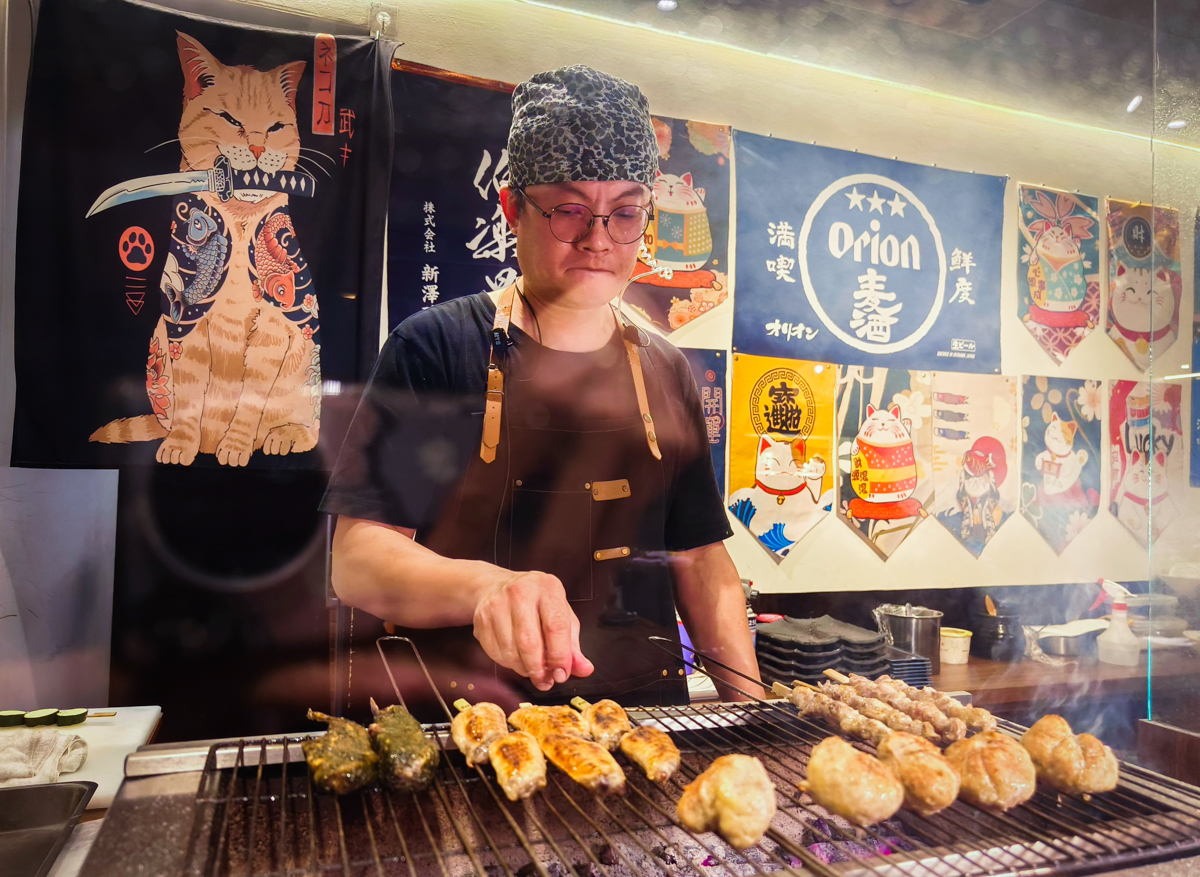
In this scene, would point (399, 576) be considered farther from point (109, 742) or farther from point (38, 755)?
point (38, 755)

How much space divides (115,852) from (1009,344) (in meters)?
3.99

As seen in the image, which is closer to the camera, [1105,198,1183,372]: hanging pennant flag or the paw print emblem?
the paw print emblem

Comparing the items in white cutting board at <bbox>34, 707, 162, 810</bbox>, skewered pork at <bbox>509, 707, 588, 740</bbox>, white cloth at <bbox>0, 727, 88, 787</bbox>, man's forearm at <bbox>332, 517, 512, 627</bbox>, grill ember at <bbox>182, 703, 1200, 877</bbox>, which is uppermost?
man's forearm at <bbox>332, 517, 512, 627</bbox>

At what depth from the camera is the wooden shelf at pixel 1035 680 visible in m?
3.17

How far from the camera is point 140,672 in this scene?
8.16 feet

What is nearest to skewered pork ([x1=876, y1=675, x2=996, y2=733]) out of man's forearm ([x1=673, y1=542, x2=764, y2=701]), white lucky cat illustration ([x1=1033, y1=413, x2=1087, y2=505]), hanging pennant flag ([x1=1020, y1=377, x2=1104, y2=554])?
man's forearm ([x1=673, y1=542, x2=764, y2=701])

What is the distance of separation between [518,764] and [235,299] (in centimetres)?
193

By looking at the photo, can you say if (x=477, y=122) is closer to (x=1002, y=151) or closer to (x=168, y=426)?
(x=168, y=426)

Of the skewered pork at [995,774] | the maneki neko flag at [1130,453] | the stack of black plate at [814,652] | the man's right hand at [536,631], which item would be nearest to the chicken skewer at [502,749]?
the man's right hand at [536,631]

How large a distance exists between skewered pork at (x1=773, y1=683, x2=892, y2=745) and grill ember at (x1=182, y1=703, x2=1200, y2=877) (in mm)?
190

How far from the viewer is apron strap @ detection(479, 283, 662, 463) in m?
2.50

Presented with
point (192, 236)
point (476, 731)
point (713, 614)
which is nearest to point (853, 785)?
point (476, 731)

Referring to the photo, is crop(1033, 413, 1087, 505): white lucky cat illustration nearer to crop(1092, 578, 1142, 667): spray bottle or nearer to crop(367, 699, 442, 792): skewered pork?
crop(1092, 578, 1142, 667): spray bottle

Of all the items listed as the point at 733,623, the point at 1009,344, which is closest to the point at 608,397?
the point at 733,623
